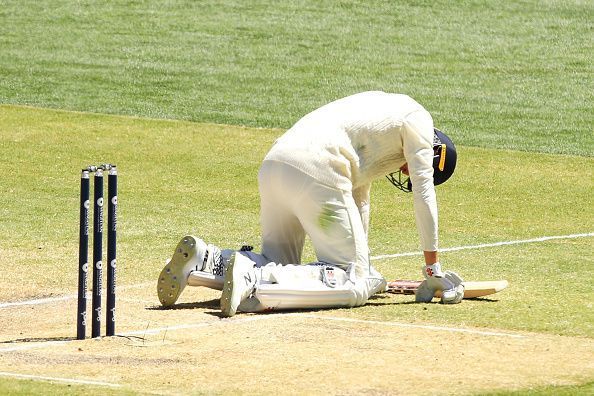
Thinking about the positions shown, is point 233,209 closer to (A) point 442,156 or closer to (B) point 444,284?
(A) point 442,156

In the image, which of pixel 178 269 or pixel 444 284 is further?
pixel 444 284

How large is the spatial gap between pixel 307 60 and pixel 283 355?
1748cm

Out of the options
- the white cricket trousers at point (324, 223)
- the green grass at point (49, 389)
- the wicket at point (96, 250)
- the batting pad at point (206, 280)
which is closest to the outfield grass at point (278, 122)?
the green grass at point (49, 389)

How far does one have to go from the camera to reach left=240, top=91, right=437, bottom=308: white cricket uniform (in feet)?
35.9

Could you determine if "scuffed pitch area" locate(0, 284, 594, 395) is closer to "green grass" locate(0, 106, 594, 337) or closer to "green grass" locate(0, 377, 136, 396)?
"green grass" locate(0, 377, 136, 396)

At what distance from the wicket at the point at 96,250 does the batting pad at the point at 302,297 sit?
129 cm

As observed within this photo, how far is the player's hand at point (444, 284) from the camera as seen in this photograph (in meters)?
11.1

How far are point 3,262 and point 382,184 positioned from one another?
22.3 feet

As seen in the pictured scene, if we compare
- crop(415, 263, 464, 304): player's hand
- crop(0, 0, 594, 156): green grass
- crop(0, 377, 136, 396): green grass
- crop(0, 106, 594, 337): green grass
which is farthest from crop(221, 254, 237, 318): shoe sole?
crop(0, 0, 594, 156): green grass

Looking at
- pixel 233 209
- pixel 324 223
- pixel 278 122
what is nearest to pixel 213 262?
pixel 324 223

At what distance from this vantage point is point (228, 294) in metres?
10.5

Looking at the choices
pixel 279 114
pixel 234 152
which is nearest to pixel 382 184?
pixel 234 152

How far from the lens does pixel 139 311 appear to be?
10984mm

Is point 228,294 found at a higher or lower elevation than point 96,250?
lower
